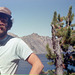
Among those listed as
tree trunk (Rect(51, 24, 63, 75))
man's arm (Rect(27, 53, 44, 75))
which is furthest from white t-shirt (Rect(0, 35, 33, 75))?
tree trunk (Rect(51, 24, 63, 75))

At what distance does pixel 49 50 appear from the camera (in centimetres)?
1399

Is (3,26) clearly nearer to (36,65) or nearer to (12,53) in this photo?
(12,53)

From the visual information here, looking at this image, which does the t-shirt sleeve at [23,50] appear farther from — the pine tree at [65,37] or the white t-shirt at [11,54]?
the pine tree at [65,37]

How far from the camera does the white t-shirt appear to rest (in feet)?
4.29

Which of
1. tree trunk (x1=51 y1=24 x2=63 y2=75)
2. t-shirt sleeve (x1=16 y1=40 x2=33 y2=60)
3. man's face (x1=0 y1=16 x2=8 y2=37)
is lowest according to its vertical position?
tree trunk (x1=51 y1=24 x2=63 y2=75)

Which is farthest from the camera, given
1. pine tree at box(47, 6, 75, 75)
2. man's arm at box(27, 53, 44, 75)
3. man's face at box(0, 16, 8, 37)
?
pine tree at box(47, 6, 75, 75)

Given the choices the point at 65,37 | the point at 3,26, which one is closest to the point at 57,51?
the point at 65,37

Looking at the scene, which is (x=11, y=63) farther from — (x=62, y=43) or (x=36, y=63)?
(x=62, y=43)

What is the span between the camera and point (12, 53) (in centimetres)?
133

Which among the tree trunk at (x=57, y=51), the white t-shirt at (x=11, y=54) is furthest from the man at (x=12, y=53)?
the tree trunk at (x=57, y=51)

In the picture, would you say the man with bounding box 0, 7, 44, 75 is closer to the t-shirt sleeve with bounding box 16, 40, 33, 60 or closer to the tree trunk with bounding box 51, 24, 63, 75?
the t-shirt sleeve with bounding box 16, 40, 33, 60

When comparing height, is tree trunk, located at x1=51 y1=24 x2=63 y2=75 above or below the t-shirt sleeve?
below

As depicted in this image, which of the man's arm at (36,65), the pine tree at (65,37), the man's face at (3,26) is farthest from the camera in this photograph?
the pine tree at (65,37)

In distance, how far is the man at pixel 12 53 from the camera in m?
1.25
